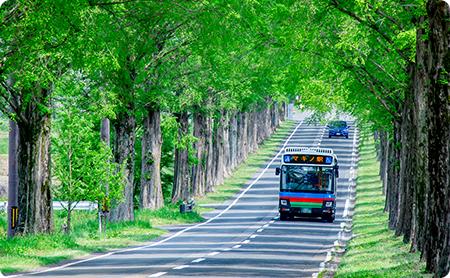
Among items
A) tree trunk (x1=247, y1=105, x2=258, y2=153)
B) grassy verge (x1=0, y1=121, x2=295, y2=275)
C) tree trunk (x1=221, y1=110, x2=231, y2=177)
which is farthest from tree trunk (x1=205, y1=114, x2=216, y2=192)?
tree trunk (x1=247, y1=105, x2=258, y2=153)

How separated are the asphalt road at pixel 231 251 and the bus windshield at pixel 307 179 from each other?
179 cm

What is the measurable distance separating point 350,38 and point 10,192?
10.1 metres

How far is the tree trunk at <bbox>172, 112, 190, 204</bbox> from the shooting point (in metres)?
37.7

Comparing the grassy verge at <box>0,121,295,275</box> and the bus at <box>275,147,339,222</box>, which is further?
the bus at <box>275,147,339,222</box>

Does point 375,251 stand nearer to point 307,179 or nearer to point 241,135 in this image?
point 307,179

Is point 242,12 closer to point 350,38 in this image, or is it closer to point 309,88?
point 350,38

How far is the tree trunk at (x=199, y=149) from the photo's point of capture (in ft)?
139

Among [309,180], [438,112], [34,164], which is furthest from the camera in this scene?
[309,180]

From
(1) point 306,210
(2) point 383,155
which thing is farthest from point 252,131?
(1) point 306,210

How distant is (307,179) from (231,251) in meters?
12.4

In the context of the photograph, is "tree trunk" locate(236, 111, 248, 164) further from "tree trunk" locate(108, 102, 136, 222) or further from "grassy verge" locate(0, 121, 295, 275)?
"tree trunk" locate(108, 102, 136, 222)

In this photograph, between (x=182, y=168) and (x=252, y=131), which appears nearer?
(x=182, y=168)

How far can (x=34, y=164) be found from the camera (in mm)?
17859

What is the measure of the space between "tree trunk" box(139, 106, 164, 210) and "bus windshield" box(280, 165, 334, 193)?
6656 millimetres
